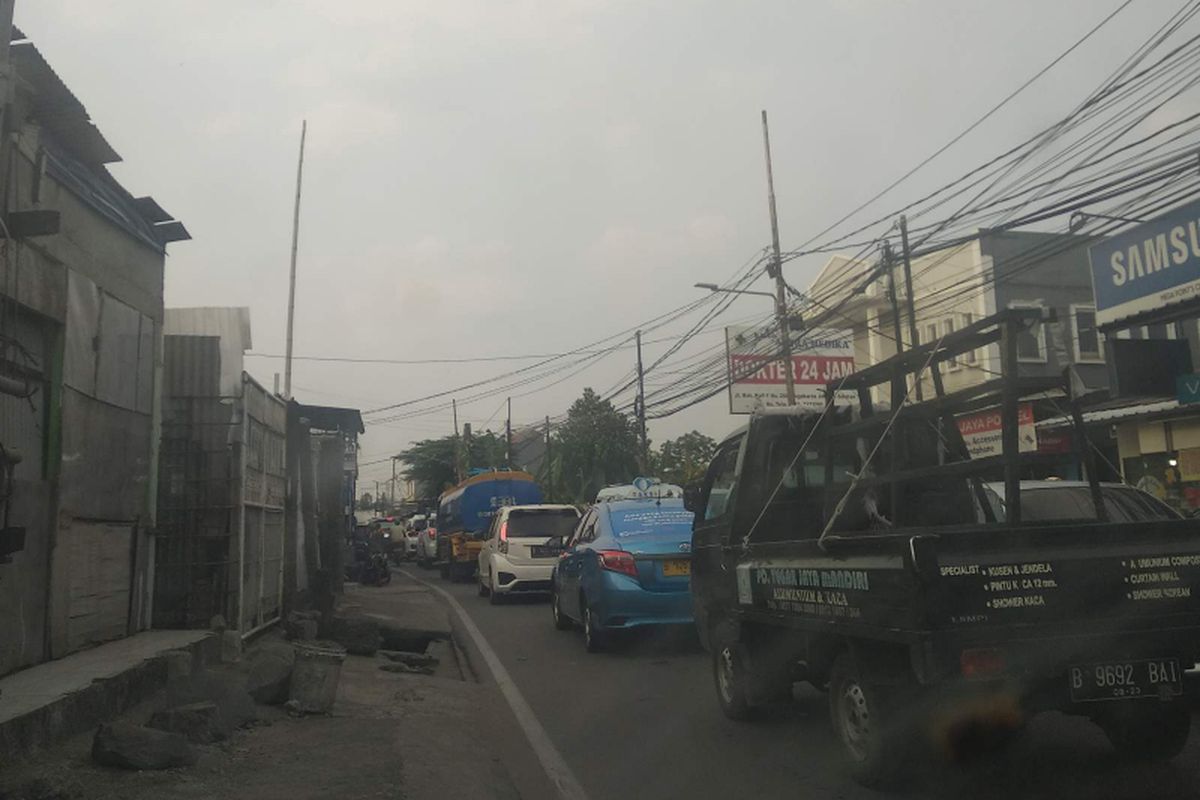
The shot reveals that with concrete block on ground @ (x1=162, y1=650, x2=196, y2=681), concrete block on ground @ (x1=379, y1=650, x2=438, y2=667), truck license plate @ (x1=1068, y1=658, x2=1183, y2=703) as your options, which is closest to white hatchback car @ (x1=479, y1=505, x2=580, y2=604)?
concrete block on ground @ (x1=379, y1=650, x2=438, y2=667)

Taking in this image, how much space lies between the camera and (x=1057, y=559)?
4785mm

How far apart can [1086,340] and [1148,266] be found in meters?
13.4

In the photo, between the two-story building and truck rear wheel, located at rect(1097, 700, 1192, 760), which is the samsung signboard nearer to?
truck rear wheel, located at rect(1097, 700, 1192, 760)

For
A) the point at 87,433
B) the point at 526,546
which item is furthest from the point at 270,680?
the point at 526,546

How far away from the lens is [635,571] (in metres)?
10.8

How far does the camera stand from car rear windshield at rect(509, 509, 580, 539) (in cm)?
1811

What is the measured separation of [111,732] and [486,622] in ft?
33.2

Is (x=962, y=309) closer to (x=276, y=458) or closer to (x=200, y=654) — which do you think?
(x=276, y=458)

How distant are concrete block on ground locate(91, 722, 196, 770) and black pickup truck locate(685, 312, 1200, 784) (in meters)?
3.58

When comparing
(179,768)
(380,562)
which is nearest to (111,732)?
(179,768)

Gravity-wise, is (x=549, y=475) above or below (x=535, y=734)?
above

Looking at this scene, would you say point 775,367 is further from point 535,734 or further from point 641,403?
point 535,734

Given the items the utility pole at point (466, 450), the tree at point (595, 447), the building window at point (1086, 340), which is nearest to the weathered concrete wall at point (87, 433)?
the building window at point (1086, 340)

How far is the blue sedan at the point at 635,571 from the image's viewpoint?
35.2 feet
